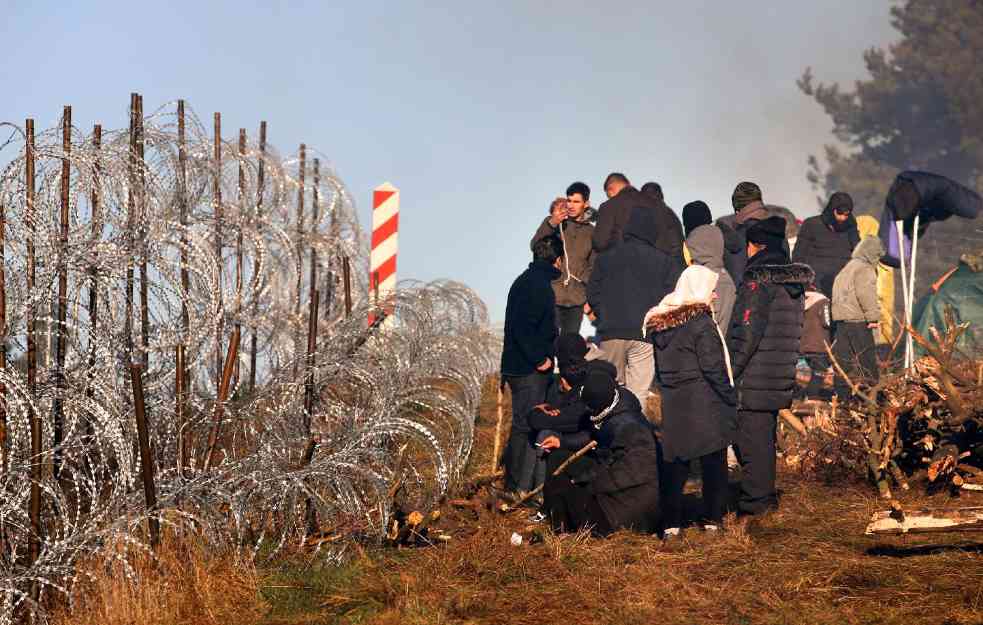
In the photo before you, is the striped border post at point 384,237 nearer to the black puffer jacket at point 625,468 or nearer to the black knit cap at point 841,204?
the black knit cap at point 841,204

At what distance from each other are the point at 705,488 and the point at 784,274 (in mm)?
1289

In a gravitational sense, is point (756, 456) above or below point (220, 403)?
below

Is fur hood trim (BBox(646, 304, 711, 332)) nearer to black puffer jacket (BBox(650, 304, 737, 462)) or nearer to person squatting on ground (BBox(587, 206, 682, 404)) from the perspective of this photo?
black puffer jacket (BBox(650, 304, 737, 462))

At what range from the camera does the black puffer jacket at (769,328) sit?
26.4ft

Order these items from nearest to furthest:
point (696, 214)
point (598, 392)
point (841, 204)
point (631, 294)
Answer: point (598, 392), point (631, 294), point (696, 214), point (841, 204)

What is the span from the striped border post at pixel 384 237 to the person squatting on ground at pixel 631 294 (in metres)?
4.18

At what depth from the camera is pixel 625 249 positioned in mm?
9844

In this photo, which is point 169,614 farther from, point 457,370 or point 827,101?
point 827,101

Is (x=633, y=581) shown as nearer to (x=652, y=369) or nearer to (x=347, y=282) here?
(x=652, y=369)

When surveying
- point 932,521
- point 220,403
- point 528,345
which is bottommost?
point 932,521

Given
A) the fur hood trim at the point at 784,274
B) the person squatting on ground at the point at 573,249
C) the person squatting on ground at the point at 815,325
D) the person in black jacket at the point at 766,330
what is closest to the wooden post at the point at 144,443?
the person in black jacket at the point at 766,330

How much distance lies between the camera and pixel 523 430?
900 centimetres

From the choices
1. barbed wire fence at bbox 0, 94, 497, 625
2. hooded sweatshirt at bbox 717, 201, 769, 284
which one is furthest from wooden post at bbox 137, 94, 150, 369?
hooded sweatshirt at bbox 717, 201, 769, 284

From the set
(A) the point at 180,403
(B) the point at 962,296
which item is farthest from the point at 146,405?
(B) the point at 962,296
